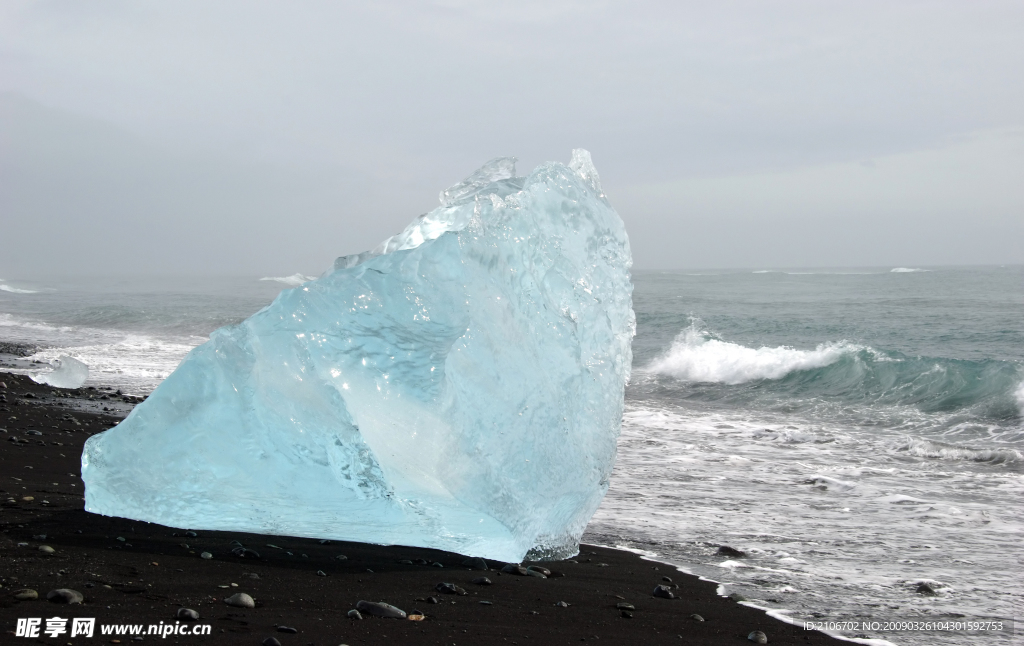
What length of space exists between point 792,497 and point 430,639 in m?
4.39

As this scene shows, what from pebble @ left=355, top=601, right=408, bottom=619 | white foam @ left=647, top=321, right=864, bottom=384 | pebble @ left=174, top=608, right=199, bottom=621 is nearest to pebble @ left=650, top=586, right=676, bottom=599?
pebble @ left=355, top=601, right=408, bottom=619

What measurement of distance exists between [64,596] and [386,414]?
1646mm

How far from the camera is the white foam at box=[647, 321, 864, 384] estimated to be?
15.0 metres

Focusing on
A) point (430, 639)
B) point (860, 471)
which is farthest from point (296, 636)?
point (860, 471)

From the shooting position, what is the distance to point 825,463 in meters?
7.97

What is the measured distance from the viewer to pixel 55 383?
11.2 meters

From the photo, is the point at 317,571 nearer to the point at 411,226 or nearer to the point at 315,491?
the point at 315,491

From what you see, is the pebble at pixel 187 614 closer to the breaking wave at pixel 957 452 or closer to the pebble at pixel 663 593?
the pebble at pixel 663 593

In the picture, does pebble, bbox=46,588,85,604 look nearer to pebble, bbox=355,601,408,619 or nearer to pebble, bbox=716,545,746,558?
pebble, bbox=355,601,408,619

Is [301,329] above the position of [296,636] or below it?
above

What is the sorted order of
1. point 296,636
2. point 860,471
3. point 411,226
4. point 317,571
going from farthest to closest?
point 860,471
point 411,226
point 317,571
point 296,636

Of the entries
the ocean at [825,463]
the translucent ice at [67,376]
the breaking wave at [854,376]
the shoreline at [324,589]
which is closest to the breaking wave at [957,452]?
the ocean at [825,463]

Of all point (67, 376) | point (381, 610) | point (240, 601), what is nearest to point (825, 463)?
point (381, 610)

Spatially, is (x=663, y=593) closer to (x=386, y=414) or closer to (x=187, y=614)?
(x=386, y=414)
